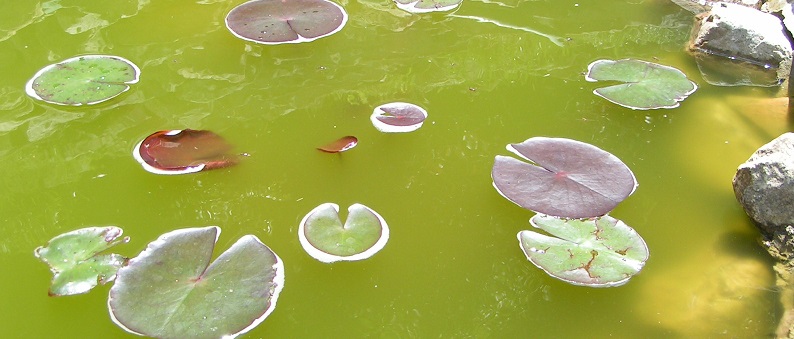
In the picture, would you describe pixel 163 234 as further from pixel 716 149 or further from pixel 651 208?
pixel 716 149

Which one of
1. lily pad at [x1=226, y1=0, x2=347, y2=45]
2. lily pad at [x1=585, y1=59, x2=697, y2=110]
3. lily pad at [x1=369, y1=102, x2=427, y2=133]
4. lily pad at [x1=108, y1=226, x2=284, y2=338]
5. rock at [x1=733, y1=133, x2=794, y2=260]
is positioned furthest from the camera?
lily pad at [x1=226, y1=0, x2=347, y2=45]

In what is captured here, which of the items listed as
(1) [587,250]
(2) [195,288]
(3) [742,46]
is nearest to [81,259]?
(2) [195,288]

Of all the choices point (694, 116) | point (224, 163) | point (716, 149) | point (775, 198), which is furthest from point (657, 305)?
point (224, 163)

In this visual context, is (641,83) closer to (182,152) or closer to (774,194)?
(774,194)

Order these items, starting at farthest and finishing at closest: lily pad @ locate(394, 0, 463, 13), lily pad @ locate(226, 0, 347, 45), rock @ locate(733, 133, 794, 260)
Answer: lily pad @ locate(394, 0, 463, 13) < lily pad @ locate(226, 0, 347, 45) < rock @ locate(733, 133, 794, 260)

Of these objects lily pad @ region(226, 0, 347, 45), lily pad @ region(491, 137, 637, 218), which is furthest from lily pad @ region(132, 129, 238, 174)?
lily pad @ region(491, 137, 637, 218)

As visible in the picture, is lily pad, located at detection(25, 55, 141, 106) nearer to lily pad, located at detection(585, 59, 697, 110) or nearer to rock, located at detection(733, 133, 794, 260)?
lily pad, located at detection(585, 59, 697, 110)
